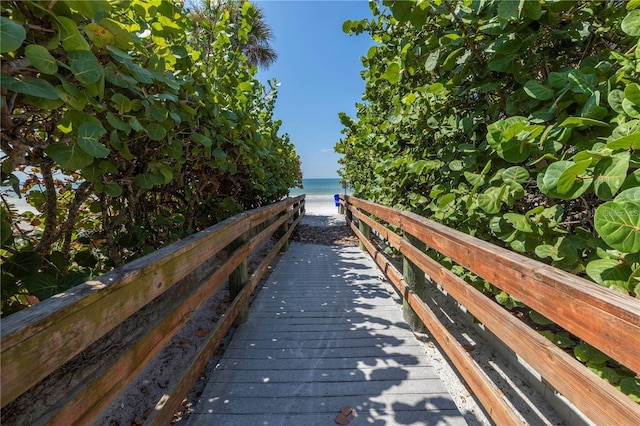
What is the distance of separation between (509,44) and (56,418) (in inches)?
76.4

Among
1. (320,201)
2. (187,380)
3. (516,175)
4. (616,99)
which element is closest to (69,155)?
(187,380)

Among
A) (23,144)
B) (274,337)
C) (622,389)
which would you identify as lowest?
(274,337)

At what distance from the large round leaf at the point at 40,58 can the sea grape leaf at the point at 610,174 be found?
1454mm

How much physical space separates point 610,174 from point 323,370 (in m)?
1.85

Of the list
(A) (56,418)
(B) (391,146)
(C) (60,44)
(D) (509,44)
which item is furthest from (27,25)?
(B) (391,146)

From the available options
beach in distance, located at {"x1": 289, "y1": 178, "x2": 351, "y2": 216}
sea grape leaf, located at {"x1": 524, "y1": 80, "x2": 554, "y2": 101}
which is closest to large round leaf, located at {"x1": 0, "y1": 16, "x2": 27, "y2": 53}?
sea grape leaf, located at {"x1": 524, "y1": 80, "x2": 554, "y2": 101}

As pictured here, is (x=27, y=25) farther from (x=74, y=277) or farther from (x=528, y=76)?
(x=528, y=76)

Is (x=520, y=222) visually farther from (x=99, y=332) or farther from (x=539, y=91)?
(x=99, y=332)

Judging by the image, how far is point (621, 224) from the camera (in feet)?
2.33

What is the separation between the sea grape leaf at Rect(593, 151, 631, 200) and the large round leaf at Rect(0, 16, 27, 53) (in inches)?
54.9

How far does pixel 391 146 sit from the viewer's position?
280 cm

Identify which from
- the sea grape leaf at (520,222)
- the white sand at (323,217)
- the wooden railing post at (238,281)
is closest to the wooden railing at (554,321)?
the sea grape leaf at (520,222)

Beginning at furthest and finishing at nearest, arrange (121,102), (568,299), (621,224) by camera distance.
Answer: (121,102) < (568,299) < (621,224)

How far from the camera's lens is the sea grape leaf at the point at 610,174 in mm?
756
